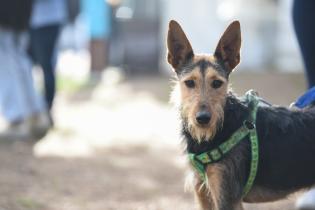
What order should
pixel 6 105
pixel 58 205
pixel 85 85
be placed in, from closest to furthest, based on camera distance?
pixel 58 205
pixel 6 105
pixel 85 85

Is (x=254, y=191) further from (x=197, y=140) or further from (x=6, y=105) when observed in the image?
(x=6, y=105)

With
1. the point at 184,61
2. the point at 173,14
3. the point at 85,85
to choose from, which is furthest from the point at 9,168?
the point at 173,14

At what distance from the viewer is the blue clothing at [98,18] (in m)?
15.6

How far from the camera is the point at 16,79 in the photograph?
8.18 meters

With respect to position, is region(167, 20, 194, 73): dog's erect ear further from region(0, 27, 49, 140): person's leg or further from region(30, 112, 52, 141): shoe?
region(30, 112, 52, 141): shoe

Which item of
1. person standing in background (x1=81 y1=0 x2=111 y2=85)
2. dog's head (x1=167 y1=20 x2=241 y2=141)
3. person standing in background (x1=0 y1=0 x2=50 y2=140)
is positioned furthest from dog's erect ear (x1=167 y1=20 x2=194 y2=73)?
person standing in background (x1=81 y1=0 x2=111 y2=85)

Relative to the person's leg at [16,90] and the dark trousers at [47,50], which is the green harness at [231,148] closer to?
the person's leg at [16,90]

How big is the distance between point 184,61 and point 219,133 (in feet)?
2.02

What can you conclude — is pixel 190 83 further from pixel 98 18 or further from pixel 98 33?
pixel 98 18

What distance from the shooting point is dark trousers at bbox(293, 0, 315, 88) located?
5332 millimetres

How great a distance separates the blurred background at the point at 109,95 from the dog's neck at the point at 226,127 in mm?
301

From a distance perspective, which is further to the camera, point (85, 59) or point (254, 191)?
point (85, 59)

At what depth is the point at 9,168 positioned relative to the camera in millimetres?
7000

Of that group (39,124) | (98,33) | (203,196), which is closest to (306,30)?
(203,196)
